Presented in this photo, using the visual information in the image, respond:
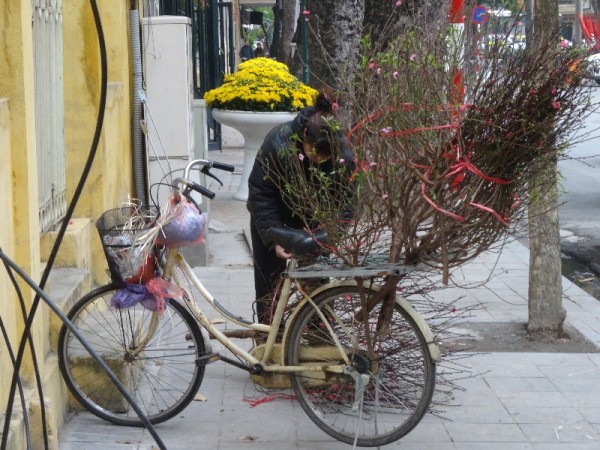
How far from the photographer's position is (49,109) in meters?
6.06

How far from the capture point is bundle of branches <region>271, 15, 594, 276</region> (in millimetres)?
4379

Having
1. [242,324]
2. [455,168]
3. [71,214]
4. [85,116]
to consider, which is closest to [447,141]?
[455,168]

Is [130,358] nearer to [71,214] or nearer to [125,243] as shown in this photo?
[125,243]

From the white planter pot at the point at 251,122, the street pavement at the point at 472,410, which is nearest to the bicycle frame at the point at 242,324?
the street pavement at the point at 472,410

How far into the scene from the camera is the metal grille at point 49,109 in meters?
5.82

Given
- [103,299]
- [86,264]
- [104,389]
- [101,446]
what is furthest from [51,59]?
[101,446]

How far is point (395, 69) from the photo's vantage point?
4.53 m

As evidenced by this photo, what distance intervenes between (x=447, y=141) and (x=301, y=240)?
89cm

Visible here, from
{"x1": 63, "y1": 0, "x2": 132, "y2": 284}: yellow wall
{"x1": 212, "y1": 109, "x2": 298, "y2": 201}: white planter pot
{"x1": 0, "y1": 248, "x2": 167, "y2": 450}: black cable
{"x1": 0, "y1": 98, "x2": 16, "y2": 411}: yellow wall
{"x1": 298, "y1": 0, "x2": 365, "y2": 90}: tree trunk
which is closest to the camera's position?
{"x1": 0, "y1": 248, "x2": 167, "y2": 450}: black cable

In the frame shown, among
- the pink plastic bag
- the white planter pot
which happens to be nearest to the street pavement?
the pink plastic bag

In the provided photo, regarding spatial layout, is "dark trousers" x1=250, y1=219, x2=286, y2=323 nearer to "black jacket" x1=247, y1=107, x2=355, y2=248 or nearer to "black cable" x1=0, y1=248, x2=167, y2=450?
"black jacket" x1=247, y1=107, x2=355, y2=248

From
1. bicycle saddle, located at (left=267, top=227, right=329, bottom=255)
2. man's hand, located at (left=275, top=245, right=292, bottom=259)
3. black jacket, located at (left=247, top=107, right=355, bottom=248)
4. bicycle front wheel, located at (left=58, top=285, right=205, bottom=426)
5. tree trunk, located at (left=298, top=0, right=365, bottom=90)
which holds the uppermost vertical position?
tree trunk, located at (left=298, top=0, right=365, bottom=90)

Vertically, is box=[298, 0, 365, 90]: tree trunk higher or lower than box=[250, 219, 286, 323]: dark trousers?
higher

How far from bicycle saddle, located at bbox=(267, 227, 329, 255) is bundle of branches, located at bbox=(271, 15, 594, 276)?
11 cm
